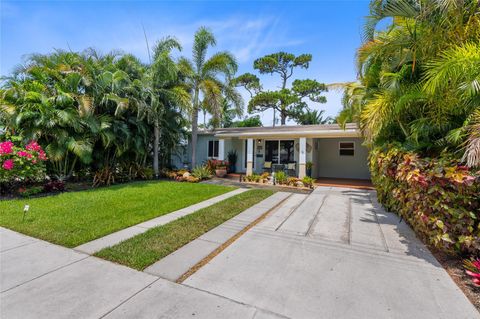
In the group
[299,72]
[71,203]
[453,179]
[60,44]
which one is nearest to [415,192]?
[453,179]

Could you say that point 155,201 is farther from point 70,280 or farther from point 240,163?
point 240,163

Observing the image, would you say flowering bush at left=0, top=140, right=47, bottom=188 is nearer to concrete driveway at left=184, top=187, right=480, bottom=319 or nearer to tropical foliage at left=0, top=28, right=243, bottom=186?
tropical foliage at left=0, top=28, right=243, bottom=186

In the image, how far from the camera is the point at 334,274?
300 centimetres

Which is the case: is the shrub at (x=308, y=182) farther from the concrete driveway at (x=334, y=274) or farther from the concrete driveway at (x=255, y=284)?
the concrete driveway at (x=255, y=284)

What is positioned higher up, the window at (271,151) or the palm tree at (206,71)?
the palm tree at (206,71)

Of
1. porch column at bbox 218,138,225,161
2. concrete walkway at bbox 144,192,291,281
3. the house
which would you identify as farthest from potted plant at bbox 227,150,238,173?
concrete walkway at bbox 144,192,291,281

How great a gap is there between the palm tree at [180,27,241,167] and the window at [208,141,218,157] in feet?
10.0

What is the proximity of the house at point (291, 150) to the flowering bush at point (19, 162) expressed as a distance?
8905mm

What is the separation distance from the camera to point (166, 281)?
2.77 meters

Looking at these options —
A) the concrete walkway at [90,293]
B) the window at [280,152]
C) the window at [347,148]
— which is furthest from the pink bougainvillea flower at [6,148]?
the window at [347,148]

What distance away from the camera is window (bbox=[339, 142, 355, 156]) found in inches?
536

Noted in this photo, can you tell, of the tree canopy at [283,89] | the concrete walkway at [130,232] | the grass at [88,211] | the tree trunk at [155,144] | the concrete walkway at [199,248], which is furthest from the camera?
the tree canopy at [283,89]

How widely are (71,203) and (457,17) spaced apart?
30.9ft

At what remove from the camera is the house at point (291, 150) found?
1273cm
